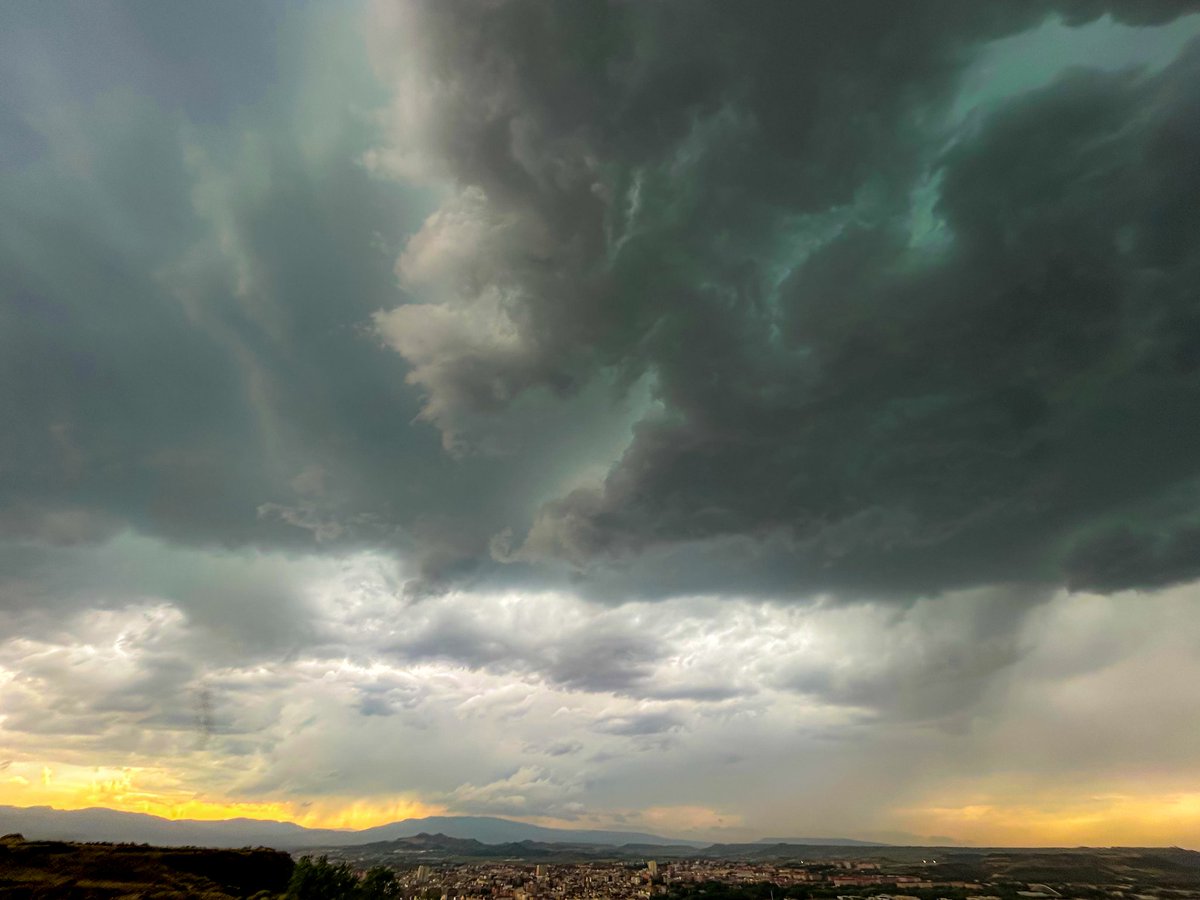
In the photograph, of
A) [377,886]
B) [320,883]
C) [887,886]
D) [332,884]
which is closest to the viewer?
[320,883]

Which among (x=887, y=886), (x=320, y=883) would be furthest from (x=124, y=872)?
(x=887, y=886)

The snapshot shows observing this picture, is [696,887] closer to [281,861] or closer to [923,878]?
[923,878]

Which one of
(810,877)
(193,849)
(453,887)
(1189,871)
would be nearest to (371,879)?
(193,849)

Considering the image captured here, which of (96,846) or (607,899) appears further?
(607,899)

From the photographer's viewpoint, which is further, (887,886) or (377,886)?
(887,886)

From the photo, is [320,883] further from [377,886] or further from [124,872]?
[124,872]

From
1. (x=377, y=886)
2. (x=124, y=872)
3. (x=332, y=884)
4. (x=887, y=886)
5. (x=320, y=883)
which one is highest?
(x=124, y=872)

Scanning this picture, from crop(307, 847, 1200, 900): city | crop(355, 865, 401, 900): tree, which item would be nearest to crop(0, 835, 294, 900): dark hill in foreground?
crop(355, 865, 401, 900): tree

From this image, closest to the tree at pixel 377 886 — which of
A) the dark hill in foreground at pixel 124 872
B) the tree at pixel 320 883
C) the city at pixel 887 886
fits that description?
the tree at pixel 320 883
